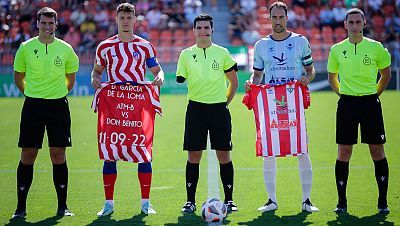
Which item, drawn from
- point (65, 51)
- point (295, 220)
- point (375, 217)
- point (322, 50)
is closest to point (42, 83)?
point (65, 51)

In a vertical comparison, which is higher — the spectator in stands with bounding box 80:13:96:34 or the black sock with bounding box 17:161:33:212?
the spectator in stands with bounding box 80:13:96:34

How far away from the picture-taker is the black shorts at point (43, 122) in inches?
334

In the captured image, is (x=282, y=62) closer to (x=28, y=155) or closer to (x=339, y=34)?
(x=28, y=155)

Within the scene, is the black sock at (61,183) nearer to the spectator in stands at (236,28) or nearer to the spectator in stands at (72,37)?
the spectator in stands at (72,37)

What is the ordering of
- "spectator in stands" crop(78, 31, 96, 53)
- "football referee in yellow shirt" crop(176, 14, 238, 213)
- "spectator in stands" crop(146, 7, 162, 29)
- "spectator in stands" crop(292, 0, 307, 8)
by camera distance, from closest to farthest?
"football referee in yellow shirt" crop(176, 14, 238, 213), "spectator in stands" crop(78, 31, 96, 53), "spectator in stands" crop(146, 7, 162, 29), "spectator in stands" crop(292, 0, 307, 8)

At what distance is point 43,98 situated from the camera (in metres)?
8.48

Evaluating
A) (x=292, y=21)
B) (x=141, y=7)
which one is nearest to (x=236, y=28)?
(x=292, y=21)

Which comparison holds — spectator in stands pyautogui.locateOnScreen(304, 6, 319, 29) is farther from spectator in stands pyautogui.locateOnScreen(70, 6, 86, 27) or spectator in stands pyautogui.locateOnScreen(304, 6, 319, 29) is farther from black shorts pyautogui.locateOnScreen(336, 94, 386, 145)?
black shorts pyautogui.locateOnScreen(336, 94, 386, 145)

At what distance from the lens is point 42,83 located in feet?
27.8

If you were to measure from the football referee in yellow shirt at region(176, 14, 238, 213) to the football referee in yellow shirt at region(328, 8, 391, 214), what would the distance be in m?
1.14

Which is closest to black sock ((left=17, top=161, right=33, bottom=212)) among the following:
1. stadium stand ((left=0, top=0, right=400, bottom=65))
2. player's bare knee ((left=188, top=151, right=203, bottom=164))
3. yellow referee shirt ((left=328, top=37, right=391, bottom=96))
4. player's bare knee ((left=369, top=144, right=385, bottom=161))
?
player's bare knee ((left=188, top=151, right=203, bottom=164))

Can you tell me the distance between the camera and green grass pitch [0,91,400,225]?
27.3ft

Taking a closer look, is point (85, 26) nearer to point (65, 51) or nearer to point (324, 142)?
point (324, 142)

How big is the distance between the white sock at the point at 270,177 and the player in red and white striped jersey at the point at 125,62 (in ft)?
4.06
